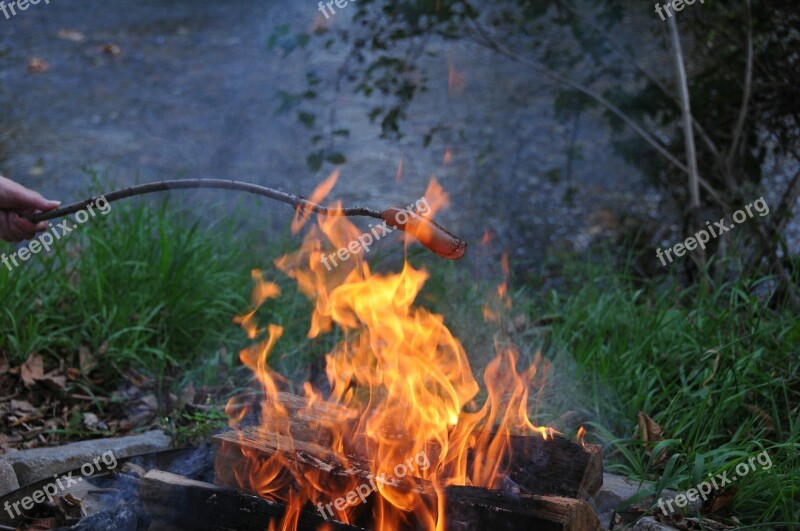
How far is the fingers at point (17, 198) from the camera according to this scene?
284cm

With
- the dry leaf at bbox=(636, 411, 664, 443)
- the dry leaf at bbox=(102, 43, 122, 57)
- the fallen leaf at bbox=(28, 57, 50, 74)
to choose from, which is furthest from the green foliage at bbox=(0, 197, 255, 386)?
the dry leaf at bbox=(102, 43, 122, 57)

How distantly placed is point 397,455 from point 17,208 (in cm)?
154

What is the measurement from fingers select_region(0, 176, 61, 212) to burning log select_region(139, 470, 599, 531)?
1.06 m

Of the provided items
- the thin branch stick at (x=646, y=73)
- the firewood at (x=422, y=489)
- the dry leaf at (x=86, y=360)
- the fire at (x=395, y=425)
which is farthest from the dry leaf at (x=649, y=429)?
the dry leaf at (x=86, y=360)

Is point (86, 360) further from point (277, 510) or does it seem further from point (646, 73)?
point (646, 73)

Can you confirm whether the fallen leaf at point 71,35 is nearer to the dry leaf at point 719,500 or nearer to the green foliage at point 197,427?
the green foliage at point 197,427

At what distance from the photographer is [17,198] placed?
113 inches

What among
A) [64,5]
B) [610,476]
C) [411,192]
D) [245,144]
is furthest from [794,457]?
[64,5]

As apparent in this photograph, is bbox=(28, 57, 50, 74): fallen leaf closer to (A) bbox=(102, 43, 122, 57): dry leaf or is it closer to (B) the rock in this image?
(A) bbox=(102, 43, 122, 57): dry leaf

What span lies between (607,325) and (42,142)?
15.3 feet

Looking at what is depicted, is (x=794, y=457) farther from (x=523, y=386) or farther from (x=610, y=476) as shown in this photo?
(x=523, y=386)

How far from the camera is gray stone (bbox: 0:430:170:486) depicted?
2902mm

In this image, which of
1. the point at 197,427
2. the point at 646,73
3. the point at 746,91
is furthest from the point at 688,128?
the point at 197,427

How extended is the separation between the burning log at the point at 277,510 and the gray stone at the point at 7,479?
27.1 inches
